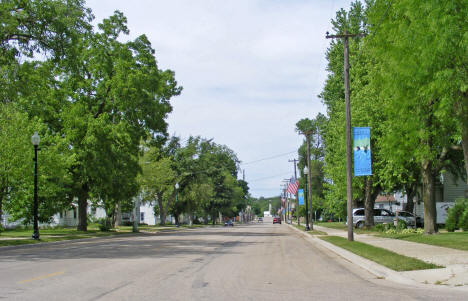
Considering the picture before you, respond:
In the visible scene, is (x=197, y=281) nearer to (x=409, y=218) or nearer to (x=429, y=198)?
(x=429, y=198)

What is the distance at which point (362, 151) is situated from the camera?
941 inches

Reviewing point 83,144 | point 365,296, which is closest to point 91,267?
point 365,296

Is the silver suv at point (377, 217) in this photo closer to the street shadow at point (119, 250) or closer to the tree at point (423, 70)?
the tree at point (423, 70)

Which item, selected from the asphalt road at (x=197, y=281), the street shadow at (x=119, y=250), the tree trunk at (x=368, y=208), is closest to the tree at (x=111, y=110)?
the street shadow at (x=119, y=250)

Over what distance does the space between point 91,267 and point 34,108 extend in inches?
1112

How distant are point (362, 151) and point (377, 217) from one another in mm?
22121

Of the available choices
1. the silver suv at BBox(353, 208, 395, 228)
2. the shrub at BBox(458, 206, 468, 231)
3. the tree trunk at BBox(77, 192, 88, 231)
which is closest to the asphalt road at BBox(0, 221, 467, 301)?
the shrub at BBox(458, 206, 468, 231)

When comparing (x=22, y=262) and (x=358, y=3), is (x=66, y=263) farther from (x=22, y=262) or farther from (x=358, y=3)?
(x=358, y=3)

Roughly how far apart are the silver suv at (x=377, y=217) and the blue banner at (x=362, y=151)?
2144 cm

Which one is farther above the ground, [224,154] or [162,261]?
[224,154]

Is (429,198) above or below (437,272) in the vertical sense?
above

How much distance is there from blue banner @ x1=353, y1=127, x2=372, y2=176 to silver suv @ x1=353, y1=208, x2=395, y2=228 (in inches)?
844

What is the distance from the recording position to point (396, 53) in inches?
800

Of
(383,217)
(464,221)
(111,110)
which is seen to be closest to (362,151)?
(464,221)
